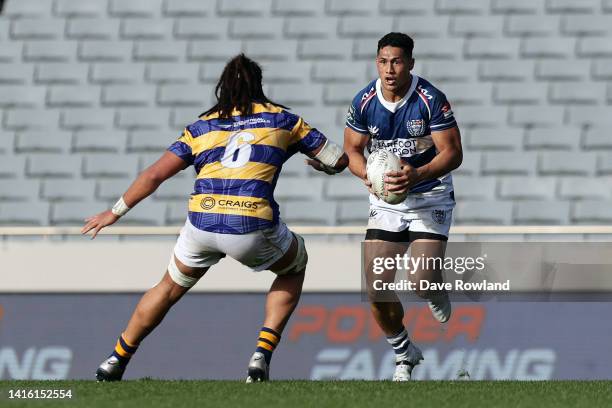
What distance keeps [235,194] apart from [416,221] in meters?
1.40

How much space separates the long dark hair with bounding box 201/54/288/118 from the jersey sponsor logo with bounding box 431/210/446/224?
4.42ft

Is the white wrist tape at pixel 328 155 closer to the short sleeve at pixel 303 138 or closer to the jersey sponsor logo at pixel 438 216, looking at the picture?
the short sleeve at pixel 303 138

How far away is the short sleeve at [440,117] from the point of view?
701cm

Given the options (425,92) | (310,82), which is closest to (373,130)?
(425,92)

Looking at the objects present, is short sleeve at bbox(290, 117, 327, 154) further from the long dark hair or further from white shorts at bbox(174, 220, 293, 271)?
white shorts at bbox(174, 220, 293, 271)

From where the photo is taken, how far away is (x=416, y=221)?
7238 millimetres

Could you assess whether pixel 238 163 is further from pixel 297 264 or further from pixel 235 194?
pixel 297 264

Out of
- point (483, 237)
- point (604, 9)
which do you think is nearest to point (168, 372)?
point (483, 237)

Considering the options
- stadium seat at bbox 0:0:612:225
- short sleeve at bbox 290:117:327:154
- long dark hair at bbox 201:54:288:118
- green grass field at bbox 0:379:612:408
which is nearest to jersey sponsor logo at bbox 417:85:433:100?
short sleeve at bbox 290:117:327:154

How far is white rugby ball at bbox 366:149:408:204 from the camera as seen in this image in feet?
22.2

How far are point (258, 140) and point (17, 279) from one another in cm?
355

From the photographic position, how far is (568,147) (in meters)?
10.8

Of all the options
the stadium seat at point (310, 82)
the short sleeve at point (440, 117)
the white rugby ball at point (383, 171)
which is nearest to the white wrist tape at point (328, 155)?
the white rugby ball at point (383, 171)

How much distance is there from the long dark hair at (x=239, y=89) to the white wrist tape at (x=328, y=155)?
34 cm
